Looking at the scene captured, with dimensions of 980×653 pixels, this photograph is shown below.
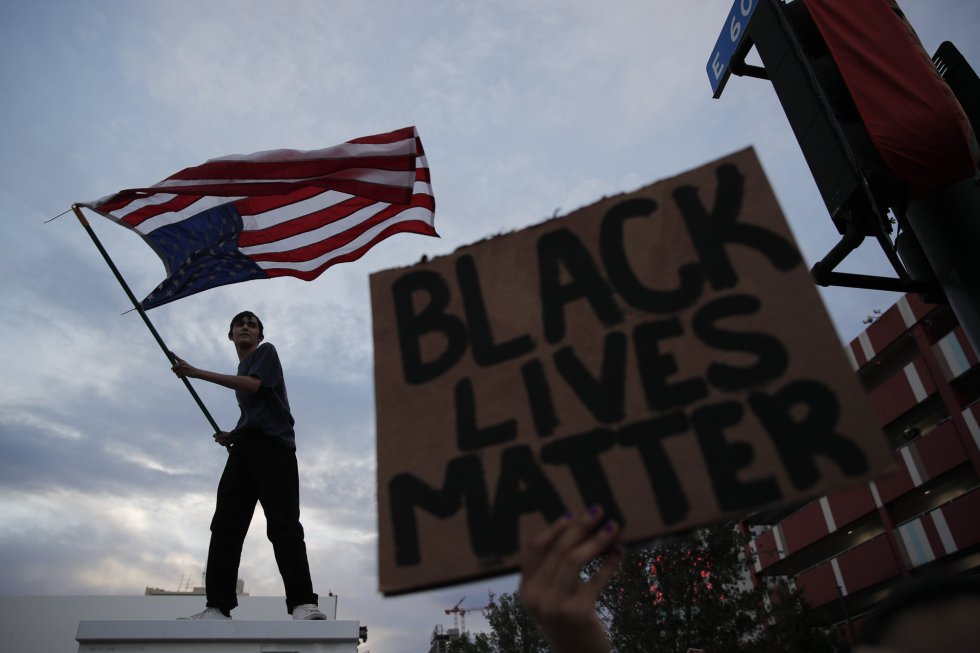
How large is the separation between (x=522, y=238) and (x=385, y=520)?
93 cm

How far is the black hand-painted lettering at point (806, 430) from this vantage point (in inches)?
57.6

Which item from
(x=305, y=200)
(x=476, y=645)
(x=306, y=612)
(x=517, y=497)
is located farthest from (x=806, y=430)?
(x=476, y=645)

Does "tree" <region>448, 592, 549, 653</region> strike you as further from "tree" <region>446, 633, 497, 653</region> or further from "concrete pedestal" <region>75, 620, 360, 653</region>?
"concrete pedestal" <region>75, 620, 360, 653</region>

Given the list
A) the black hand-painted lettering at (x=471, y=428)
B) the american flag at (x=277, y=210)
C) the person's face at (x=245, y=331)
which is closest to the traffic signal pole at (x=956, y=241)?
the american flag at (x=277, y=210)

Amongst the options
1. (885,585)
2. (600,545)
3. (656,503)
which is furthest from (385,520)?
(885,585)

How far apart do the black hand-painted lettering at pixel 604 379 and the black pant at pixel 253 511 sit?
309cm

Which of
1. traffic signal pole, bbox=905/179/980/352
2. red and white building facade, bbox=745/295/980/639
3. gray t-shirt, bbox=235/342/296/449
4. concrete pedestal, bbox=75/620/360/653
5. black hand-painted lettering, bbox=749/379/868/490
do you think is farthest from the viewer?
red and white building facade, bbox=745/295/980/639

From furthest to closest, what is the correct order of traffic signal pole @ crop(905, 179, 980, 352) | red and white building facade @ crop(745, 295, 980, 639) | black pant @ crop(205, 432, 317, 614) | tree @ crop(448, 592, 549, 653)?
1. tree @ crop(448, 592, 549, 653)
2. red and white building facade @ crop(745, 295, 980, 639)
3. traffic signal pole @ crop(905, 179, 980, 352)
4. black pant @ crop(205, 432, 317, 614)

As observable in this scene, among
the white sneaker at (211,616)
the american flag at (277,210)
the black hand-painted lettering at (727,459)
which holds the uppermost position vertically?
the american flag at (277,210)

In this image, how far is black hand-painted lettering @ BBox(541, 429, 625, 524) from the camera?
1.56 meters

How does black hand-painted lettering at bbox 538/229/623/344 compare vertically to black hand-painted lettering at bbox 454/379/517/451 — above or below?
above

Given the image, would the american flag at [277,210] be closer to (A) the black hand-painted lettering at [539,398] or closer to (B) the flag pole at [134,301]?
(B) the flag pole at [134,301]

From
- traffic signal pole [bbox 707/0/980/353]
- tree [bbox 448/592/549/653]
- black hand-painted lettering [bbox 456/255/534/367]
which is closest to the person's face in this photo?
black hand-painted lettering [bbox 456/255/534/367]

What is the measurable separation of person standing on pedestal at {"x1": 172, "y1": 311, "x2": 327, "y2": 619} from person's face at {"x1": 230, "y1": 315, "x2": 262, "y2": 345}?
0.18m
